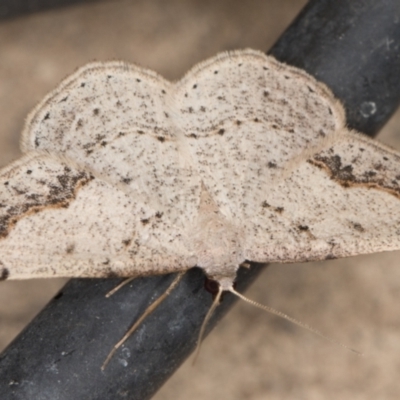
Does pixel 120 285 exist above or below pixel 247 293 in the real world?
above

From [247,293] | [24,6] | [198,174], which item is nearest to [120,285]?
[198,174]

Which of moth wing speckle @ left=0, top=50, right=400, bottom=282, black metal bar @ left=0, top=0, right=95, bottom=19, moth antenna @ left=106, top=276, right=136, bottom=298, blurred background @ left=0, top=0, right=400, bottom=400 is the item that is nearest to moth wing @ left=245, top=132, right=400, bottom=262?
moth wing speckle @ left=0, top=50, right=400, bottom=282

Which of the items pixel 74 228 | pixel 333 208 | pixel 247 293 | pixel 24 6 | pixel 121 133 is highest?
pixel 333 208

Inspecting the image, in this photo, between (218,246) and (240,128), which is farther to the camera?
(240,128)

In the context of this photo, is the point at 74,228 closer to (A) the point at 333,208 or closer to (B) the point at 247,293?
(A) the point at 333,208

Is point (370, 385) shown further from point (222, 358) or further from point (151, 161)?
point (151, 161)

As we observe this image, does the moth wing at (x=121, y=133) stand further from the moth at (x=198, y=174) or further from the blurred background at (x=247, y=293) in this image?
the blurred background at (x=247, y=293)

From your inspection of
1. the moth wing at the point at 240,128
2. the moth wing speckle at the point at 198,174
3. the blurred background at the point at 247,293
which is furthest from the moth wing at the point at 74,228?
the blurred background at the point at 247,293

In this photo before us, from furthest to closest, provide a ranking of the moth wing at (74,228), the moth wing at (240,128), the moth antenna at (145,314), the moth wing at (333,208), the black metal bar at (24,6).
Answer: the black metal bar at (24,6) < the moth wing at (240,128) < the moth wing at (333,208) < the moth wing at (74,228) < the moth antenna at (145,314)
